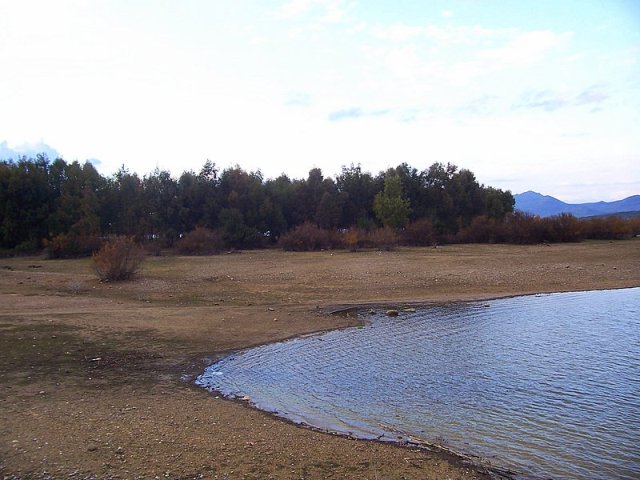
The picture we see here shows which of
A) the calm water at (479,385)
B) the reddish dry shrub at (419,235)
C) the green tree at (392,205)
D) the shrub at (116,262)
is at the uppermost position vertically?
the green tree at (392,205)

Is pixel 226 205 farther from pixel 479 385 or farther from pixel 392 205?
pixel 479 385

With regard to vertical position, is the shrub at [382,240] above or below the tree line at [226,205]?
below

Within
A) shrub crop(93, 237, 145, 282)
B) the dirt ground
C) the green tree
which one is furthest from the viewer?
the green tree

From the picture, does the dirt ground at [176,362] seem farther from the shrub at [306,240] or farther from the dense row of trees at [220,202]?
the dense row of trees at [220,202]

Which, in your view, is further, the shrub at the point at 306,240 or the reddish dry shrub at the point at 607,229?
the reddish dry shrub at the point at 607,229

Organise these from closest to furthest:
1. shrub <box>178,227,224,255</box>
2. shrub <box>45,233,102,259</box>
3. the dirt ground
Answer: the dirt ground → shrub <box>45,233,102,259</box> → shrub <box>178,227,224,255</box>

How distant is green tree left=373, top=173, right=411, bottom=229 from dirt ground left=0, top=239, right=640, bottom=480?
25.9 metres

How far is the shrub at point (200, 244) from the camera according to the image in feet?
144

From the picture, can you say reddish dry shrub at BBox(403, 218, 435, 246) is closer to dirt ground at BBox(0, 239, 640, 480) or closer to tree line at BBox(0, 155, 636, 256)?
tree line at BBox(0, 155, 636, 256)

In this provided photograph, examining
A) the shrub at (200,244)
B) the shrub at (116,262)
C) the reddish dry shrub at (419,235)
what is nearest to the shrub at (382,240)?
the reddish dry shrub at (419,235)

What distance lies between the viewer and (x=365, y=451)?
6.39 m

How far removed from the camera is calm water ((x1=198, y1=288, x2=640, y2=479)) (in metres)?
6.80

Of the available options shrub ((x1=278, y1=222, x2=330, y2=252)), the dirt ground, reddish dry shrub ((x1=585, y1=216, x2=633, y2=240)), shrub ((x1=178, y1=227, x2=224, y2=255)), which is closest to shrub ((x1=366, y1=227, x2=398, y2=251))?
shrub ((x1=278, y1=222, x2=330, y2=252))

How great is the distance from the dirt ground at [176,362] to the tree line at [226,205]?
22503 millimetres
